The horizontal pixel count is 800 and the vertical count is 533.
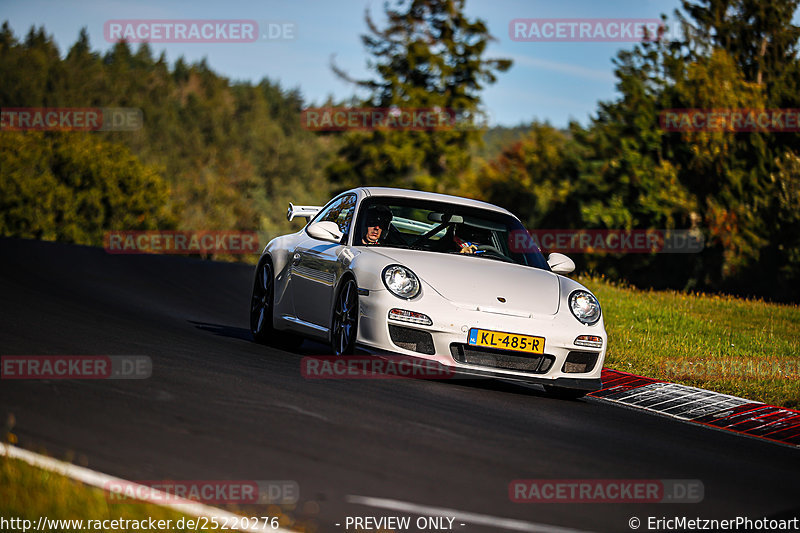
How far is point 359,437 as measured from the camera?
595cm

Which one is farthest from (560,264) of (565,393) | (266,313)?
(266,313)

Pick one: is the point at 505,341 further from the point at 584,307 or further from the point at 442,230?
the point at 442,230

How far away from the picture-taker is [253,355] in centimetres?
970

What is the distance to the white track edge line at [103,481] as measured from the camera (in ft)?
13.8

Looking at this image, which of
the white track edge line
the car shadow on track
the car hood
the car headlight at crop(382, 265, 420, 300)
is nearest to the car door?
the car hood

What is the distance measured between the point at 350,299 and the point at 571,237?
4685 centimetres

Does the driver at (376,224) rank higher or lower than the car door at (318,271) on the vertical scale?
higher

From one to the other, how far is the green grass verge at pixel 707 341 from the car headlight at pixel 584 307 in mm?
2270

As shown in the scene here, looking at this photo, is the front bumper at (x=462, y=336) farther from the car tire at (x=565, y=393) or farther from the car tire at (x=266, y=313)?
the car tire at (x=266, y=313)

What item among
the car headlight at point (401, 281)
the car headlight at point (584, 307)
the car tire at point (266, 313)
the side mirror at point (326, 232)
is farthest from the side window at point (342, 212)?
the car headlight at point (584, 307)

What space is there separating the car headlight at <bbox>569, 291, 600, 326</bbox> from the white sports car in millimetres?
11

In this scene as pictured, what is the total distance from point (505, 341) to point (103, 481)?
462 cm

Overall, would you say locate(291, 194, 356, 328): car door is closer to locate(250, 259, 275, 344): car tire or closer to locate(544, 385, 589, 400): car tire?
locate(250, 259, 275, 344): car tire

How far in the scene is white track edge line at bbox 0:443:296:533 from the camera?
13.8 feet
